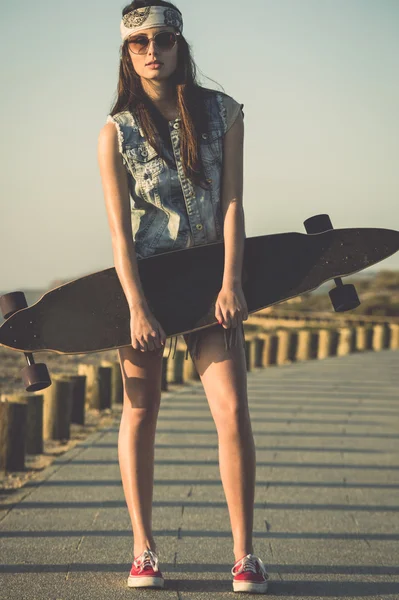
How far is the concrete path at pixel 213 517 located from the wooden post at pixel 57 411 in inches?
14.3

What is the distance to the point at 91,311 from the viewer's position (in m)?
3.74

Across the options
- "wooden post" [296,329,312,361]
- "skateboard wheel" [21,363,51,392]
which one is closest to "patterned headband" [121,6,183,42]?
"skateboard wheel" [21,363,51,392]

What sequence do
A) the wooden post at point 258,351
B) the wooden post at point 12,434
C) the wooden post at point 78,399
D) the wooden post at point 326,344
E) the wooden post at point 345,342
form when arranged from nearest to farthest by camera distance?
the wooden post at point 12,434
the wooden post at point 78,399
the wooden post at point 258,351
the wooden post at point 326,344
the wooden post at point 345,342

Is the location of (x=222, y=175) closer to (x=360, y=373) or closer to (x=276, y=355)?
(x=360, y=373)

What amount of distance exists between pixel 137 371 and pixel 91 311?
0.30 m

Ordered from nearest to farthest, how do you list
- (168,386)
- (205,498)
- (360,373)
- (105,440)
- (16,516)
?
(16,516) → (205,498) → (105,440) → (168,386) → (360,373)

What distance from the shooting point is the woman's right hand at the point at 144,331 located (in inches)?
139

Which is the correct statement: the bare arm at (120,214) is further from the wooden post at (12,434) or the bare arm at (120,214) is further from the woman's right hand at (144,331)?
the wooden post at (12,434)

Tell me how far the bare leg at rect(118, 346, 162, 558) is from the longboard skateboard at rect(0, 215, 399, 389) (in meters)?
0.11

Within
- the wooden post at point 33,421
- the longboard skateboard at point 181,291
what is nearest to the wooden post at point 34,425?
the wooden post at point 33,421

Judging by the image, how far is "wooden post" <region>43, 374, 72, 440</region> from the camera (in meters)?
7.35

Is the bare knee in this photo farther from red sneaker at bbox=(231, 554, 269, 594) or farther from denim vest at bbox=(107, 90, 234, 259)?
denim vest at bbox=(107, 90, 234, 259)

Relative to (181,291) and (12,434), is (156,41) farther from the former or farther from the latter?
(12,434)

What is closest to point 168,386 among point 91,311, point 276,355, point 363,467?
point 276,355
